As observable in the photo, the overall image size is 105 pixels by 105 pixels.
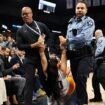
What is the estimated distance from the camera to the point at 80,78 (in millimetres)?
5816

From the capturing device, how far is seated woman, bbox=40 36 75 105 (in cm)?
579

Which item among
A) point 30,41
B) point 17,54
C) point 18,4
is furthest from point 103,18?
point 30,41

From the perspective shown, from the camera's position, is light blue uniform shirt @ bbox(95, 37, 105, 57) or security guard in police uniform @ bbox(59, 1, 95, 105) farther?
light blue uniform shirt @ bbox(95, 37, 105, 57)

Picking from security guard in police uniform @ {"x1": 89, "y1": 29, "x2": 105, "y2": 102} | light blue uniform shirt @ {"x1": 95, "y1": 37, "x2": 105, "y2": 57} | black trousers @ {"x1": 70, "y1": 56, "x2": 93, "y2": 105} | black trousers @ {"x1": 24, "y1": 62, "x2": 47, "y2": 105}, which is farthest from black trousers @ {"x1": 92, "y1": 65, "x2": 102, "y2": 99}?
black trousers @ {"x1": 24, "y1": 62, "x2": 47, "y2": 105}

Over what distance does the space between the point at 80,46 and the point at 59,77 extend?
559 mm

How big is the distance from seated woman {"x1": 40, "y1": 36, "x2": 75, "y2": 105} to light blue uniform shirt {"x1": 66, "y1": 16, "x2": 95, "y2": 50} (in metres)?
0.16

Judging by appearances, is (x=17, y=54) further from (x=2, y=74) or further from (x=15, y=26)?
(x=15, y=26)

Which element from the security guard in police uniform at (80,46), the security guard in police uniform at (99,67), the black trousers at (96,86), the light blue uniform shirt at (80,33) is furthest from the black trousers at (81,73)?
the black trousers at (96,86)

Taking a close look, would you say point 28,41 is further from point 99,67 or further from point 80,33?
point 99,67

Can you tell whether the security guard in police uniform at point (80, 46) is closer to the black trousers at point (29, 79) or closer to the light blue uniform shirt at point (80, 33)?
the light blue uniform shirt at point (80, 33)

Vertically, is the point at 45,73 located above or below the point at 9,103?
above

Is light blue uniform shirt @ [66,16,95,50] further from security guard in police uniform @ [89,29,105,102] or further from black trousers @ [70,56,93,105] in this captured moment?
security guard in police uniform @ [89,29,105,102]

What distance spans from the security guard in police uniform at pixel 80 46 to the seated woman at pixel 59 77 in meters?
0.12

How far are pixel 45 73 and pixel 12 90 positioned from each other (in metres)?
2.82
